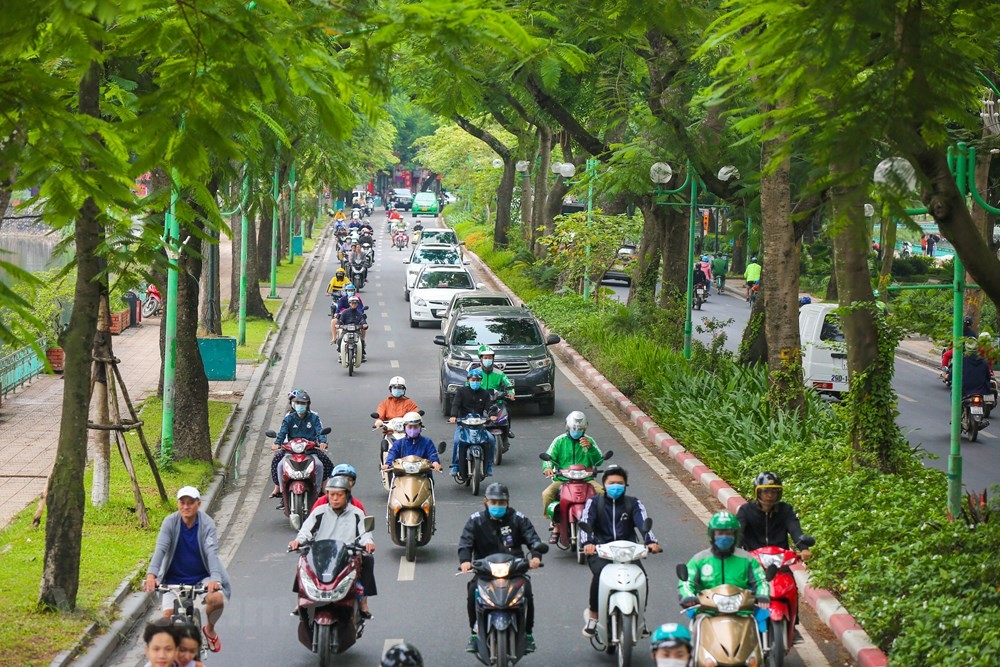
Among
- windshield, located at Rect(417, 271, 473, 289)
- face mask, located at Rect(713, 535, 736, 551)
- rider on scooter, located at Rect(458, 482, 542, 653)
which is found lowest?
rider on scooter, located at Rect(458, 482, 542, 653)

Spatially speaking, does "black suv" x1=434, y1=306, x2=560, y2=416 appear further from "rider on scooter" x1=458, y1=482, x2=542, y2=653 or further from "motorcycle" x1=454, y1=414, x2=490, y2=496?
"rider on scooter" x1=458, y1=482, x2=542, y2=653

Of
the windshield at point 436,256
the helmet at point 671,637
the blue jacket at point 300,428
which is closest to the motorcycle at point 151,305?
the windshield at point 436,256

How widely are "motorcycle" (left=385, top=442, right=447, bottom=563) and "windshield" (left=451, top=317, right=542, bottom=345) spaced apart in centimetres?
940

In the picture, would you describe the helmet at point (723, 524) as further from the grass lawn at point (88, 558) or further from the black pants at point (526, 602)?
the grass lawn at point (88, 558)

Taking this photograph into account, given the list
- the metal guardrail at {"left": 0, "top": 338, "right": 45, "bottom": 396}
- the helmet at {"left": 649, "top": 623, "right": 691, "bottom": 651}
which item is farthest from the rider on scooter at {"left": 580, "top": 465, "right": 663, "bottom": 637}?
the metal guardrail at {"left": 0, "top": 338, "right": 45, "bottom": 396}

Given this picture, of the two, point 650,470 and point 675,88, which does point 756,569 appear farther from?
point 675,88

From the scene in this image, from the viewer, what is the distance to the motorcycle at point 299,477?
Result: 15.0 m

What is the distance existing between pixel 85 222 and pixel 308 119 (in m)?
8.97

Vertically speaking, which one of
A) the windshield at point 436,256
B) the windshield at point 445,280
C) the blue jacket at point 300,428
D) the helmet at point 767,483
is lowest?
the blue jacket at point 300,428

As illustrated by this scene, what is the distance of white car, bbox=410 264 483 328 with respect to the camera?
35750 mm

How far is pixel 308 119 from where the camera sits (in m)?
20.0

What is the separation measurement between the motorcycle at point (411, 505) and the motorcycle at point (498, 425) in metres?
4.24

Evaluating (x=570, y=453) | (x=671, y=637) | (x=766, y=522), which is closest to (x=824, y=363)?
(x=570, y=453)

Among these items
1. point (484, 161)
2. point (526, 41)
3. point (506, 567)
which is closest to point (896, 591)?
point (506, 567)
